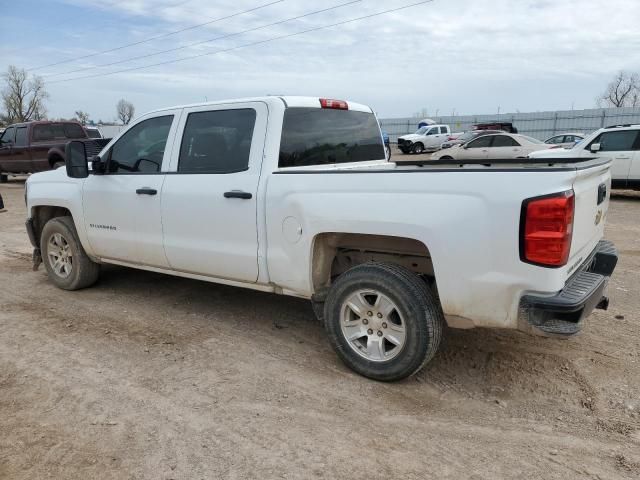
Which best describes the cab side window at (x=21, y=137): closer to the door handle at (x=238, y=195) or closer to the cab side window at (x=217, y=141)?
the cab side window at (x=217, y=141)

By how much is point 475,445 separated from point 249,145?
8.57ft

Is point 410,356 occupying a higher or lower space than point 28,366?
higher

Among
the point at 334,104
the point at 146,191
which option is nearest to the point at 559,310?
the point at 334,104

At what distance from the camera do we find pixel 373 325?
3582mm

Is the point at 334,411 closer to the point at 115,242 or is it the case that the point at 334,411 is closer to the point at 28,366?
the point at 28,366

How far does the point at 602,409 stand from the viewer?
3.20m

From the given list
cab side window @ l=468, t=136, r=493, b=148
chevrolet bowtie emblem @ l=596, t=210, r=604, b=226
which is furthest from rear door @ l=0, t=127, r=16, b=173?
chevrolet bowtie emblem @ l=596, t=210, r=604, b=226

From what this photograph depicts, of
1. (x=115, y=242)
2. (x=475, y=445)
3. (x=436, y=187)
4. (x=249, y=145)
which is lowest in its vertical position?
(x=475, y=445)

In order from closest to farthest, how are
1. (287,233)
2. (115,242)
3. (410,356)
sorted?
(410,356)
(287,233)
(115,242)

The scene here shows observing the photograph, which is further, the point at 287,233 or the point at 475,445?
the point at 287,233

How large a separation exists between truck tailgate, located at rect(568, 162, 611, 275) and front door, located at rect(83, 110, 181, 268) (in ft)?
10.6

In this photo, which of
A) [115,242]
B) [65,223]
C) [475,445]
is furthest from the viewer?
[65,223]

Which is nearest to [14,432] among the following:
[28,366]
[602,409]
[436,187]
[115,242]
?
[28,366]

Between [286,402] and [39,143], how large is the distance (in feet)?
55.0
